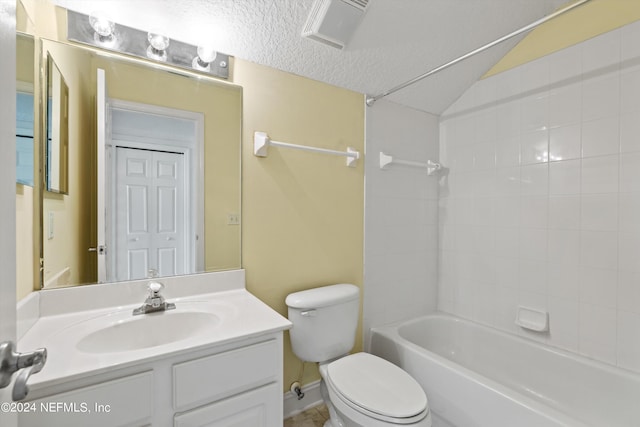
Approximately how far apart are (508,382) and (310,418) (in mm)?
1223

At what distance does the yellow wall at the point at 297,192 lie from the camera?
5.10 feet

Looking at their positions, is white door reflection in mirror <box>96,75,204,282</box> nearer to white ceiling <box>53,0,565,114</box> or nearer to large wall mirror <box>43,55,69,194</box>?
large wall mirror <box>43,55,69,194</box>

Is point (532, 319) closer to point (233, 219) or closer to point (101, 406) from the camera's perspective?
point (233, 219)

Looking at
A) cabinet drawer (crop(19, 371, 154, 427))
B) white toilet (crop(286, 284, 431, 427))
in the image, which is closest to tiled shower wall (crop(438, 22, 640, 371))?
white toilet (crop(286, 284, 431, 427))

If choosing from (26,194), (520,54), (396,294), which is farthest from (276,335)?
(520,54)

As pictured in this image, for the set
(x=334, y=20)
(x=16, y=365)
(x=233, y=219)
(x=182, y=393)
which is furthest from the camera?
(x=233, y=219)

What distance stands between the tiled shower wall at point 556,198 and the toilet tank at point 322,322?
3.47 feet

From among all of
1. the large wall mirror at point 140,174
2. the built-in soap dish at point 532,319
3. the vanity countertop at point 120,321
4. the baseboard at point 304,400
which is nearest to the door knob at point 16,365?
the vanity countertop at point 120,321

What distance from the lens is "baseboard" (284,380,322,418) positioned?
167 cm

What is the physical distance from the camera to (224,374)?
0.96 meters

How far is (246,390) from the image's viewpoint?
101 cm

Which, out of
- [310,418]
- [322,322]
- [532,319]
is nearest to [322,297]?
[322,322]

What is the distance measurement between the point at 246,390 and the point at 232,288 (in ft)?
1.81

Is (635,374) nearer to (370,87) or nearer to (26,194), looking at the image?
(370,87)
